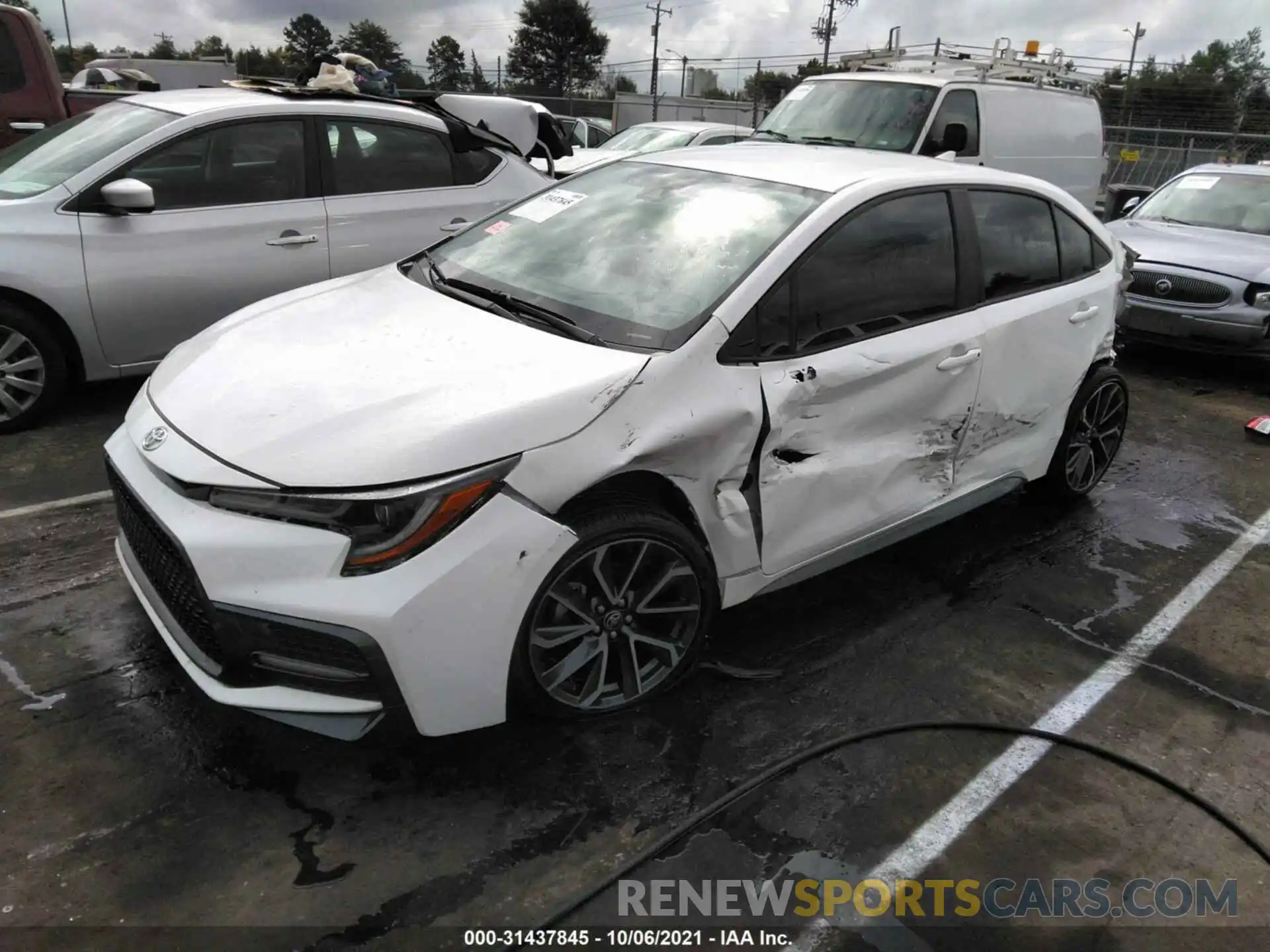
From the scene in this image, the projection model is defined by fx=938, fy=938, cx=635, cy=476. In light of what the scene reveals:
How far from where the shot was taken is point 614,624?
280cm

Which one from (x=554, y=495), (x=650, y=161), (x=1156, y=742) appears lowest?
(x=1156, y=742)

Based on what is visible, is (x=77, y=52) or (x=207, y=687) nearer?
(x=207, y=687)

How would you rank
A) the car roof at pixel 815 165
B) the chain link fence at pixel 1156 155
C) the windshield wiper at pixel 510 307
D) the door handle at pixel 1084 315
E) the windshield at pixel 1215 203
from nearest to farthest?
the windshield wiper at pixel 510 307
the car roof at pixel 815 165
the door handle at pixel 1084 315
the windshield at pixel 1215 203
the chain link fence at pixel 1156 155

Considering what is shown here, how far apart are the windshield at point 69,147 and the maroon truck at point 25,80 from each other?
2188 mm

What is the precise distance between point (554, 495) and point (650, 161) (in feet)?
6.30

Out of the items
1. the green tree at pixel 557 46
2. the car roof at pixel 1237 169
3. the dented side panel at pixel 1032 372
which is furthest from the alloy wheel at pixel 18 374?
the green tree at pixel 557 46

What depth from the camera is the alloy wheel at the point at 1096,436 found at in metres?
4.52

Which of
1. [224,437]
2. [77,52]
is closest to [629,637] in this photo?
[224,437]

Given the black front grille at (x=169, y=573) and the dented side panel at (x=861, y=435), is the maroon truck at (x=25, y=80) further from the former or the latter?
the dented side panel at (x=861, y=435)

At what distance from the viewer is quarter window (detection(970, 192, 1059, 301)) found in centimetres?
A: 377

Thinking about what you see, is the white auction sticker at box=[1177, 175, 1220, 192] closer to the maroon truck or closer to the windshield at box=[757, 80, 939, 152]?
the windshield at box=[757, 80, 939, 152]

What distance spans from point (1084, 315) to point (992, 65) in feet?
23.3

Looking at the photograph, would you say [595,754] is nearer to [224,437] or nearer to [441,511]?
[441,511]

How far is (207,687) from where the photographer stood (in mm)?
2447
